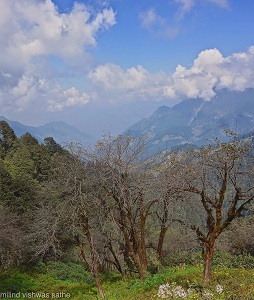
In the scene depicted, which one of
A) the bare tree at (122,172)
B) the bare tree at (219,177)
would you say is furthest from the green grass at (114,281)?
the bare tree at (219,177)

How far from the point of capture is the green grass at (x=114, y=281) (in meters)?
12.7

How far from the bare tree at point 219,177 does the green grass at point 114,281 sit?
1867 millimetres

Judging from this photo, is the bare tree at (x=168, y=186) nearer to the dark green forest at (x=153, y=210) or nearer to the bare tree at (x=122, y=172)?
the dark green forest at (x=153, y=210)

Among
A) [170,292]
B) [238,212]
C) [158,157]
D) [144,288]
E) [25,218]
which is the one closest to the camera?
[170,292]

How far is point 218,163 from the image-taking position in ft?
40.2

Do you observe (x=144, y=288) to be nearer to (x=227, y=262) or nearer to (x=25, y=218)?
(x=227, y=262)

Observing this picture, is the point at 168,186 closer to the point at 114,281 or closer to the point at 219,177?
the point at 219,177

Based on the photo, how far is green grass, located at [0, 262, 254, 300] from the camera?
1270cm

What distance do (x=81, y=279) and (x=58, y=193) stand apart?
14217 millimetres

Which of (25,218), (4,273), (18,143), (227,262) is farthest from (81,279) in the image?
(18,143)

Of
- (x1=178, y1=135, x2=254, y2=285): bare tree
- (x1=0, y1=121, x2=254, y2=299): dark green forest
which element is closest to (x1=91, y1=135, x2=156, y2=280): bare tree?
(x1=0, y1=121, x2=254, y2=299): dark green forest

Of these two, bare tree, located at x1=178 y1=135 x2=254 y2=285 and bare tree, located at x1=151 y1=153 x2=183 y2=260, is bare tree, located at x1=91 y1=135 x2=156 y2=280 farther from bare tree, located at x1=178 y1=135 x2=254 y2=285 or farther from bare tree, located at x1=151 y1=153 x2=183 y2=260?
bare tree, located at x1=178 y1=135 x2=254 y2=285

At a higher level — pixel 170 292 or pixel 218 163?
pixel 218 163

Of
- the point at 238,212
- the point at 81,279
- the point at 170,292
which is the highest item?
the point at 238,212
